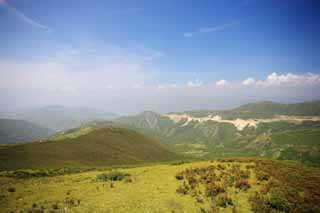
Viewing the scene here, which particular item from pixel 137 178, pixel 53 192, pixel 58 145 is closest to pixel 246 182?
pixel 137 178

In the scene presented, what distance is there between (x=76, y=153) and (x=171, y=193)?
72703mm

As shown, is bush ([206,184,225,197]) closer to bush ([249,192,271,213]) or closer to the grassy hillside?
bush ([249,192,271,213])

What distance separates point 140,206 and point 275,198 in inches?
388

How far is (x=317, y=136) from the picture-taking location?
651 ft

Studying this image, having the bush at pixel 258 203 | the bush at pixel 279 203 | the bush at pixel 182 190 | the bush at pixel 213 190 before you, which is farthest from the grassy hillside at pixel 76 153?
the bush at pixel 279 203

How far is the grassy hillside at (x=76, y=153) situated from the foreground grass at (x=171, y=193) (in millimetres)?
43262

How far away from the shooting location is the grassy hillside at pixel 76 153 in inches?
2186

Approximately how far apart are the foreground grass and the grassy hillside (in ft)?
142

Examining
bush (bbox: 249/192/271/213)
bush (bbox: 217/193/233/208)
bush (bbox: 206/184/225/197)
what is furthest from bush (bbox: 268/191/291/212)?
bush (bbox: 206/184/225/197)

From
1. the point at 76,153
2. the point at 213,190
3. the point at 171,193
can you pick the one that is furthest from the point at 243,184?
the point at 76,153

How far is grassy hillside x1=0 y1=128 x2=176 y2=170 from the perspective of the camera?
55519 mm

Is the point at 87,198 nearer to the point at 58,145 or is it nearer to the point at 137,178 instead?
the point at 137,178

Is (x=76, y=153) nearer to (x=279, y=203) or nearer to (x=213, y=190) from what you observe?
(x=213, y=190)

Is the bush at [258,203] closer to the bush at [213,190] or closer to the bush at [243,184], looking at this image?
the bush at [243,184]
